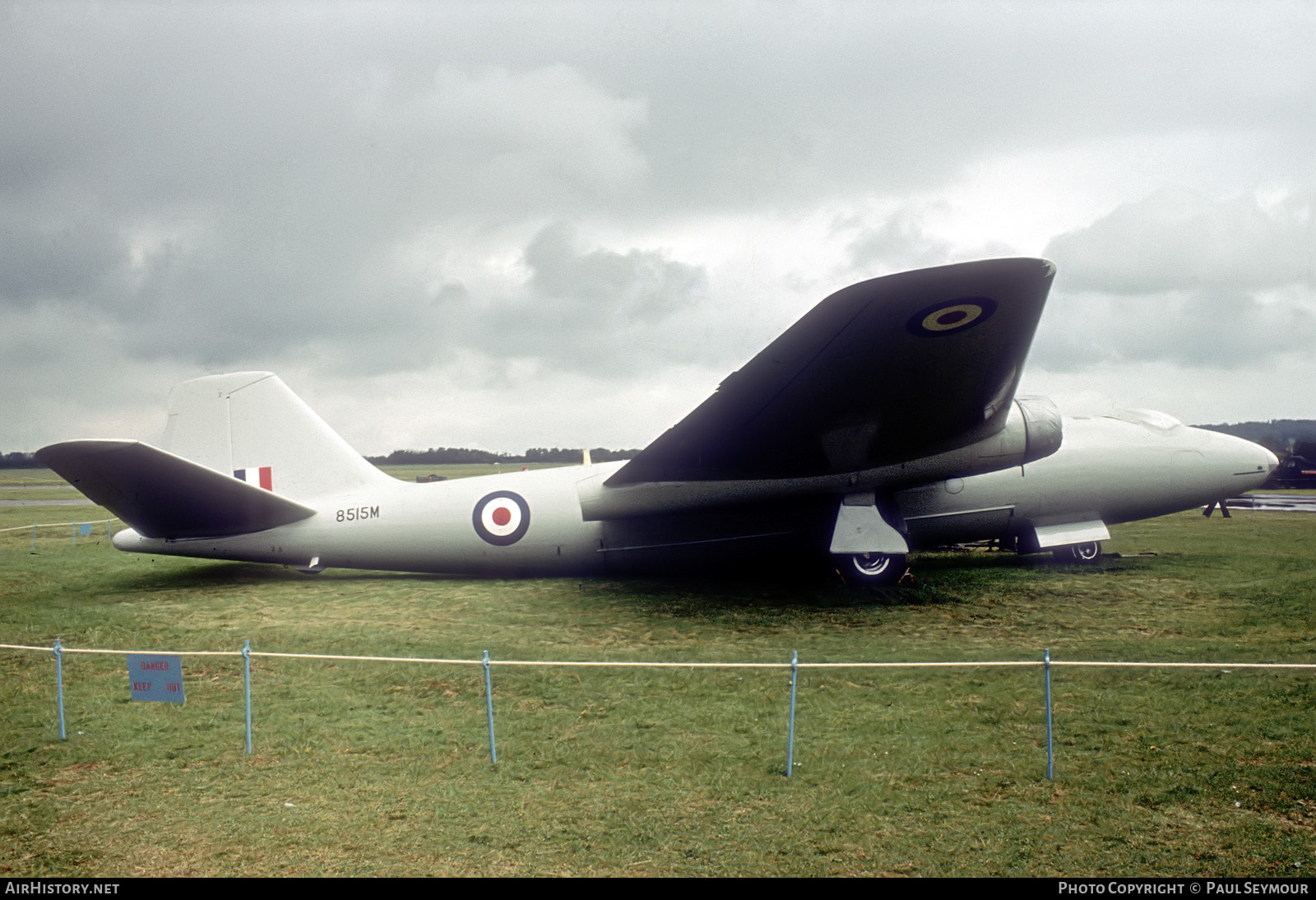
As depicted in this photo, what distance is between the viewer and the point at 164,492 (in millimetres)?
11875

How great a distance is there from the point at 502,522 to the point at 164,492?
5.31m

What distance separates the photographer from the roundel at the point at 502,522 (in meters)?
13.1

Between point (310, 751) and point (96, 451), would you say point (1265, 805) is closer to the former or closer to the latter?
point (310, 751)

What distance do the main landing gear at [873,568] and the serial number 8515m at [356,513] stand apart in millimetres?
8144

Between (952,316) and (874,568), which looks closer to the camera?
(952,316)

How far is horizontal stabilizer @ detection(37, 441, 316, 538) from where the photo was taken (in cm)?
1063

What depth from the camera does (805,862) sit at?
410cm

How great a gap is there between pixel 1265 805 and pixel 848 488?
766 centimetres

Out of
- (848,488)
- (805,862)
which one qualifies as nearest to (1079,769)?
(805,862)

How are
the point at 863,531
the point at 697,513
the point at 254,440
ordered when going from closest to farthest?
the point at 863,531, the point at 697,513, the point at 254,440

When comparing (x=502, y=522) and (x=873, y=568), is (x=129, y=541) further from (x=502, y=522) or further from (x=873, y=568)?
(x=873, y=568)

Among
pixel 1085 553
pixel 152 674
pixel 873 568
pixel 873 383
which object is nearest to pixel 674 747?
pixel 152 674

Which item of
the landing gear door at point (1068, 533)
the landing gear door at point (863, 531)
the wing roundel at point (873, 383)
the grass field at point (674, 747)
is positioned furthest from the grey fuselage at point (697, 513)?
the grass field at point (674, 747)

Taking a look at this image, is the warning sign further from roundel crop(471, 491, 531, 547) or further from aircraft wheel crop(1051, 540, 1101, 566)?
aircraft wheel crop(1051, 540, 1101, 566)
